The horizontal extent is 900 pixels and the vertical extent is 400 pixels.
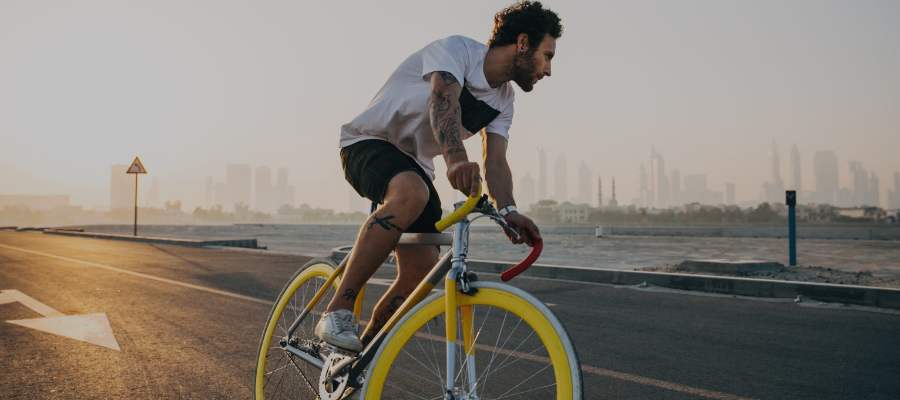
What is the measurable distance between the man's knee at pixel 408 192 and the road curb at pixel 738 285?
4453 millimetres

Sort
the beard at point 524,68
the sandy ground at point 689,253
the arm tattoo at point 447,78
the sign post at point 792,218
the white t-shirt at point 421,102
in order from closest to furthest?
the arm tattoo at point 447,78
the white t-shirt at point 421,102
the beard at point 524,68
the sign post at point 792,218
the sandy ground at point 689,253

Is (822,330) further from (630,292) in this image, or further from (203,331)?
(203,331)

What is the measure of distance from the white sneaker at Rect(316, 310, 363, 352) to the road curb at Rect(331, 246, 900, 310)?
4.30 meters

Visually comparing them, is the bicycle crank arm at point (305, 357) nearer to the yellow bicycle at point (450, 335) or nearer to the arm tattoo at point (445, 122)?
the yellow bicycle at point (450, 335)

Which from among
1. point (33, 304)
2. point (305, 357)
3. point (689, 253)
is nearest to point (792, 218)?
point (689, 253)

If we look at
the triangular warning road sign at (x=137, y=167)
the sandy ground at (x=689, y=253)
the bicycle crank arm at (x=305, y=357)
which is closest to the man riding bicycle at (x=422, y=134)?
the bicycle crank arm at (x=305, y=357)

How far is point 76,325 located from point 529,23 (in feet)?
15.2

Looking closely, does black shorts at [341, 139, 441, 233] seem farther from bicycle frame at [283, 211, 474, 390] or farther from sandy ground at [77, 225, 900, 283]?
sandy ground at [77, 225, 900, 283]

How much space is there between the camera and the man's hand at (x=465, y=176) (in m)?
1.39

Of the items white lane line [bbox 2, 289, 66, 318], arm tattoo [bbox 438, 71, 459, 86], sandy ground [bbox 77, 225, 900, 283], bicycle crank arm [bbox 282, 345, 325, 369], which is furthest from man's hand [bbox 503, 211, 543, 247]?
sandy ground [bbox 77, 225, 900, 283]

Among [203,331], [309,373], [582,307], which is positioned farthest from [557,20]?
[582,307]

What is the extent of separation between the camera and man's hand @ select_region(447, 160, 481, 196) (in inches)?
54.6

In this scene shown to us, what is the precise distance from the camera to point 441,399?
5.20ft

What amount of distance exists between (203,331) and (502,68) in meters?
3.52
